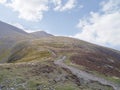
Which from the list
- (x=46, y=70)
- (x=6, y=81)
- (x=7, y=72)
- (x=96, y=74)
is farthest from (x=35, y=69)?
(x=96, y=74)

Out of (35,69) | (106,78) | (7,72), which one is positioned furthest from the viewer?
(106,78)

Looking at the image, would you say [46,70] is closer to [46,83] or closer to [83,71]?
[46,83]

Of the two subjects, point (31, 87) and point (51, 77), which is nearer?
point (31, 87)

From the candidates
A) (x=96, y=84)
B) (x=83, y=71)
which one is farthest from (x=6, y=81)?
(x=83, y=71)

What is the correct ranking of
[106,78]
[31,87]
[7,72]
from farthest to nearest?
[106,78] → [7,72] → [31,87]

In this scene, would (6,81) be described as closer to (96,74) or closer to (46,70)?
(46,70)

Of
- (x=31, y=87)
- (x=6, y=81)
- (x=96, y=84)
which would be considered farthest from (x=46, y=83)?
(x=96, y=84)

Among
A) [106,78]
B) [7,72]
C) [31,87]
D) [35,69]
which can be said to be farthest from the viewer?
[106,78]

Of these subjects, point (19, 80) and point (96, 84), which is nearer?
point (19, 80)
